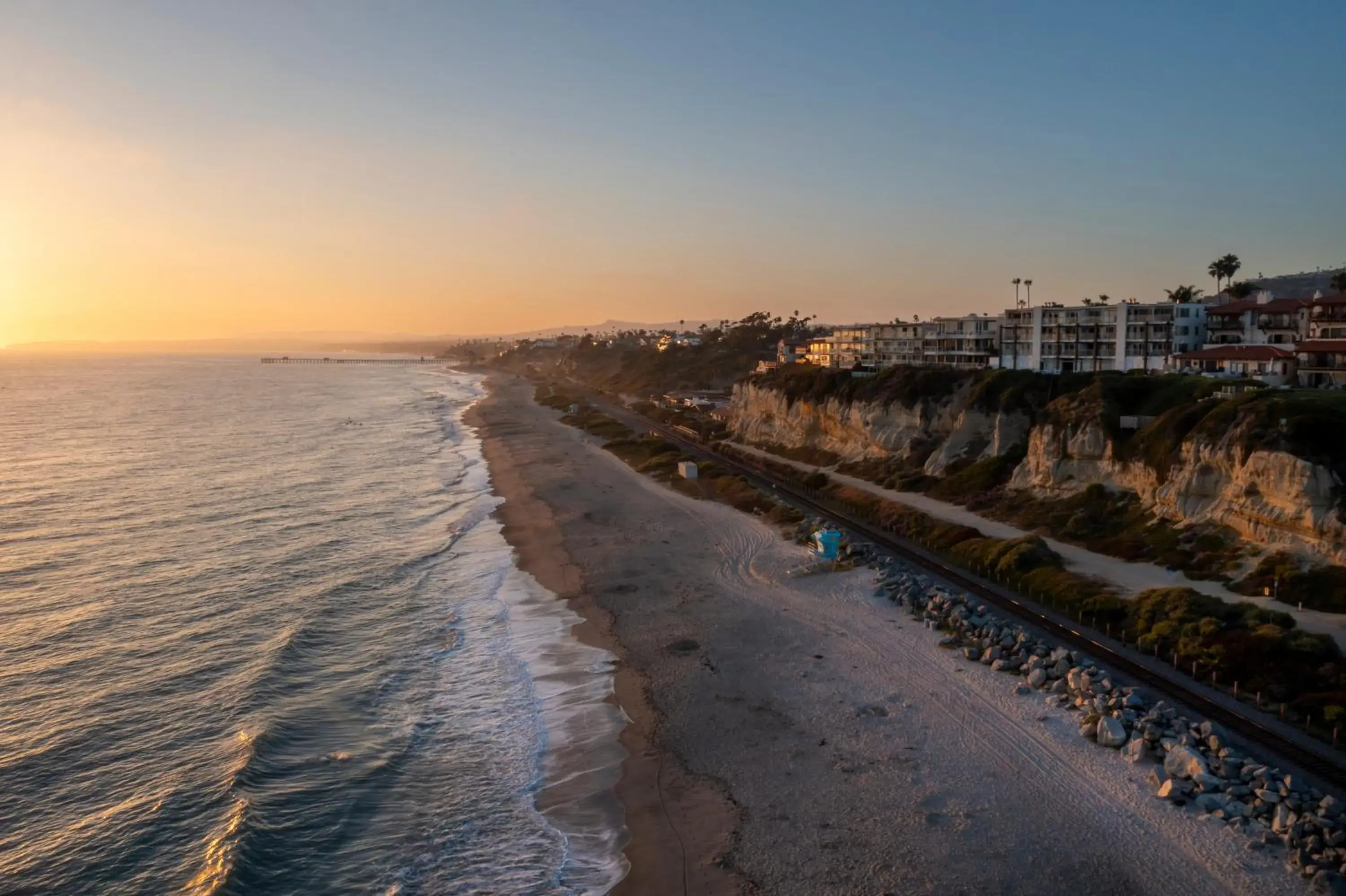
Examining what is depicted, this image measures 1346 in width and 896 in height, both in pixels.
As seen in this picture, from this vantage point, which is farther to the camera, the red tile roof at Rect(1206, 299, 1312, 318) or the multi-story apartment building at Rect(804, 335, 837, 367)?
the multi-story apartment building at Rect(804, 335, 837, 367)

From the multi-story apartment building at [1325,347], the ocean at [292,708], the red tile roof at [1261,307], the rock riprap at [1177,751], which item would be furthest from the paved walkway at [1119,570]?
the red tile roof at [1261,307]

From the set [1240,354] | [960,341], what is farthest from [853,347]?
[1240,354]

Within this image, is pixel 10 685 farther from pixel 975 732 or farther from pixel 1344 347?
pixel 1344 347

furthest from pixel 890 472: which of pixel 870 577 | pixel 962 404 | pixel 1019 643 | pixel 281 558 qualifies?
pixel 281 558

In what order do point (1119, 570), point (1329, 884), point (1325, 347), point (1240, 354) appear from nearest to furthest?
point (1329, 884), point (1119, 570), point (1325, 347), point (1240, 354)

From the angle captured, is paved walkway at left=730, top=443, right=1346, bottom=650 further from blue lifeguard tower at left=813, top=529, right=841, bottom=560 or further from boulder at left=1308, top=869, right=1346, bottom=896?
boulder at left=1308, top=869, right=1346, bottom=896

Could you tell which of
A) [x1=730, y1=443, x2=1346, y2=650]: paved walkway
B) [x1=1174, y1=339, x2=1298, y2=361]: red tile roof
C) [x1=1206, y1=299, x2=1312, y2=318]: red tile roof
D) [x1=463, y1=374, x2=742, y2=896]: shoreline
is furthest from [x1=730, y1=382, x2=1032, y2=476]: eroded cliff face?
[x1=463, y1=374, x2=742, y2=896]: shoreline

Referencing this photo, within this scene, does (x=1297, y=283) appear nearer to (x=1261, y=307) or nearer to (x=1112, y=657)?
(x=1261, y=307)
